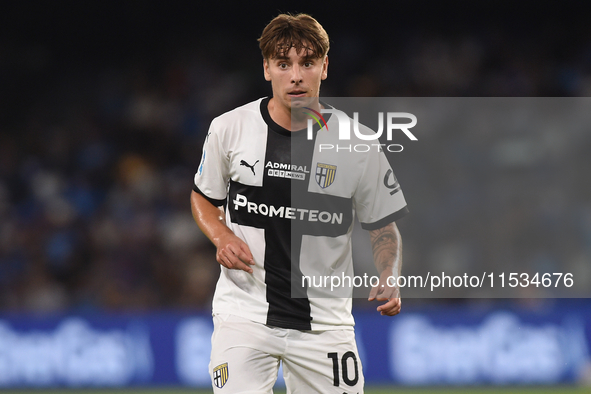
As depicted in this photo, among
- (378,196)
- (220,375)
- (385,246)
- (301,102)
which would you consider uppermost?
(301,102)

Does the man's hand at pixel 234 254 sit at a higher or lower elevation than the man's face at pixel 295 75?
lower

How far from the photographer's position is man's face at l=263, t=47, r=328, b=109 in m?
Answer: 3.65

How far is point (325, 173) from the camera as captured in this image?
3770 mm

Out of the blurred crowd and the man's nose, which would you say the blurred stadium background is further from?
the man's nose

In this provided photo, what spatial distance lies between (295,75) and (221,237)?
863mm

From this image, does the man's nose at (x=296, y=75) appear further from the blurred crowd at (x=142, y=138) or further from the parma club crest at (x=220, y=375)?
the blurred crowd at (x=142, y=138)

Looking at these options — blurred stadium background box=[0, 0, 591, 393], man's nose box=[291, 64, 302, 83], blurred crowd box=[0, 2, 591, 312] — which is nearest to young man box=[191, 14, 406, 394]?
man's nose box=[291, 64, 302, 83]

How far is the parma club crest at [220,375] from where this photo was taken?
3.49 metres

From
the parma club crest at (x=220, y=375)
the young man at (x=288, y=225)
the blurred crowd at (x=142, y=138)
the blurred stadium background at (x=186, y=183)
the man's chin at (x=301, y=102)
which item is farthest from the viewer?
the blurred crowd at (x=142, y=138)

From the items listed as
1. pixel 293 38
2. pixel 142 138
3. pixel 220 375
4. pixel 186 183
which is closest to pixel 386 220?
pixel 293 38

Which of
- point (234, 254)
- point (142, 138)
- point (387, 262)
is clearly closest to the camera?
point (234, 254)

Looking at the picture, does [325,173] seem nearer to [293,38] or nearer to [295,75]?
[295,75]

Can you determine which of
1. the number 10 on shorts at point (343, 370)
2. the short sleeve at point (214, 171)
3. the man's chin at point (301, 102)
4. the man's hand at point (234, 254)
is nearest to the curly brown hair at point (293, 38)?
the man's chin at point (301, 102)

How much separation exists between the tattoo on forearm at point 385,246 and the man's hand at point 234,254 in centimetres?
67
